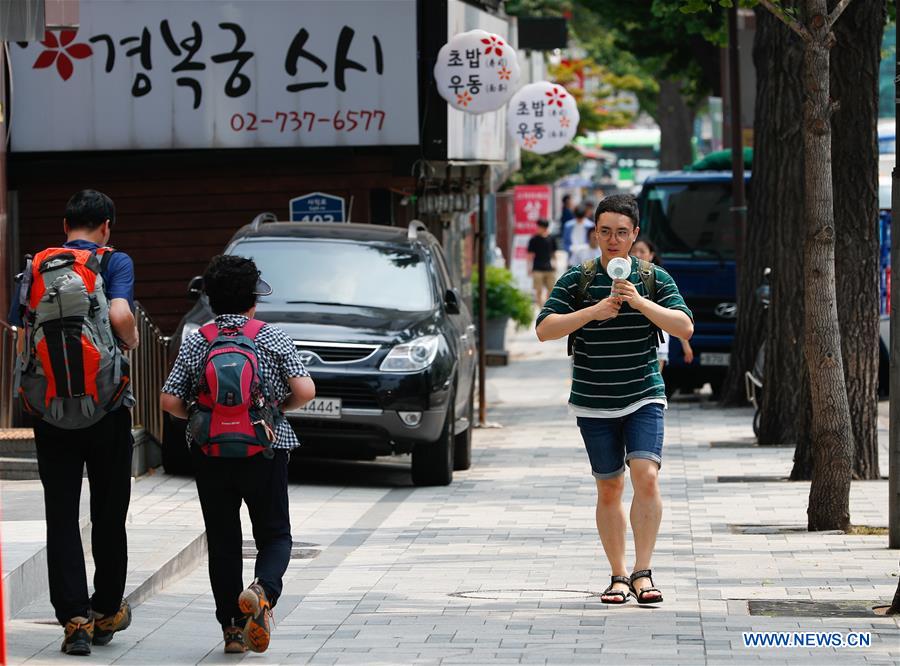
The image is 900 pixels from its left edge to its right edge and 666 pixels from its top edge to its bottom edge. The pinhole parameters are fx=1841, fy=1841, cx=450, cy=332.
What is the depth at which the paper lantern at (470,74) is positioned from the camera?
16.5 meters

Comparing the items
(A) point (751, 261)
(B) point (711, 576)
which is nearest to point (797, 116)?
(A) point (751, 261)

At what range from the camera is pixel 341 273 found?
1362cm

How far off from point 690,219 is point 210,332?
1525 cm

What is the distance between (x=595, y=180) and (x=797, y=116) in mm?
72501

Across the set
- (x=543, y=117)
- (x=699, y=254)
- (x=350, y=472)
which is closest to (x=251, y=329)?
(x=350, y=472)

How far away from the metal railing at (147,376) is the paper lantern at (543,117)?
6.53 m

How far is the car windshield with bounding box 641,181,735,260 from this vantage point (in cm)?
2139

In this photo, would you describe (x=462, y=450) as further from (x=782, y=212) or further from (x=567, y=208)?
(x=567, y=208)

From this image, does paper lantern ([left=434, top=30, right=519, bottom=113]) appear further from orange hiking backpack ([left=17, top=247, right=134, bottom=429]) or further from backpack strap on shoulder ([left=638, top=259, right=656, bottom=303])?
orange hiking backpack ([left=17, top=247, right=134, bottom=429])

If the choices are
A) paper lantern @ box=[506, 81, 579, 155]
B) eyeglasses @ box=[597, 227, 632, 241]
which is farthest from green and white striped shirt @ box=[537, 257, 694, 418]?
paper lantern @ box=[506, 81, 579, 155]

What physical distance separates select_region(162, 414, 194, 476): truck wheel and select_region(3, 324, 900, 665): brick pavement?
0.89m

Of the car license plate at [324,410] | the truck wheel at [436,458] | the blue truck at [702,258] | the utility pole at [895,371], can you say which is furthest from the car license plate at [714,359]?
the utility pole at [895,371]

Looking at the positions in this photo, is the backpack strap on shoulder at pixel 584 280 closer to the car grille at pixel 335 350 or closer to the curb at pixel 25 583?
the curb at pixel 25 583

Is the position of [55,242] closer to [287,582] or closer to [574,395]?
[287,582]
